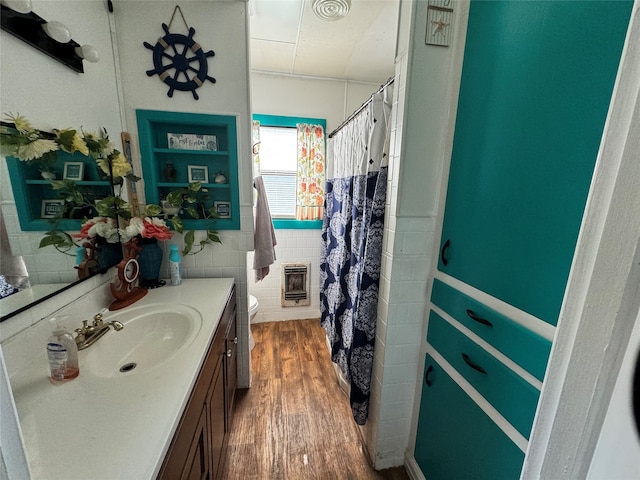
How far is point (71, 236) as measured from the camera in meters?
0.97

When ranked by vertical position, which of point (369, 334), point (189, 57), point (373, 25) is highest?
point (373, 25)

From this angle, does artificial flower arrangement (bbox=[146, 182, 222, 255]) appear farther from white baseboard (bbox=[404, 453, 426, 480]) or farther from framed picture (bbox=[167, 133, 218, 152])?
white baseboard (bbox=[404, 453, 426, 480])

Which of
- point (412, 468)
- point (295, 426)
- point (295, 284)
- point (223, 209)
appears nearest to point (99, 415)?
point (223, 209)

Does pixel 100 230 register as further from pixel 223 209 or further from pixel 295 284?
pixel 295 284

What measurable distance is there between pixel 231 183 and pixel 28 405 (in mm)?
1185

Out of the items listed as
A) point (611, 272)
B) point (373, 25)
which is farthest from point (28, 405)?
point (373, 25)

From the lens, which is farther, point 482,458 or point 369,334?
point 369,334

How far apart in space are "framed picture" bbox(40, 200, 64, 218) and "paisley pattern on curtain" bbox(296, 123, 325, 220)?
72.2 inches

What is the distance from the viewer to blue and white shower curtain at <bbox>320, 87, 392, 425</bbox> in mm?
1297

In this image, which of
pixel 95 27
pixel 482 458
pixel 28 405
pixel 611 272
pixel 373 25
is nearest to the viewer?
pixel 611 272

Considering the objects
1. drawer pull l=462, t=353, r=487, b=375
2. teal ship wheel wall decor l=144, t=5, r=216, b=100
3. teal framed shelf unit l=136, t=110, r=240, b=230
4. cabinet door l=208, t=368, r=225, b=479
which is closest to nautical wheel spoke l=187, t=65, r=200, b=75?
teal ship wheel wall decor l=144, t=5, r=216, b=100

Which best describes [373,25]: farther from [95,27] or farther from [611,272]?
[611,272]

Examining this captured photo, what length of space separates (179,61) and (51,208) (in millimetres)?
973

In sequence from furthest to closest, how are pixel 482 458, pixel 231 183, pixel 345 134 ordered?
pixel 345 134 < pixel 231 183 < pixel 482 458
